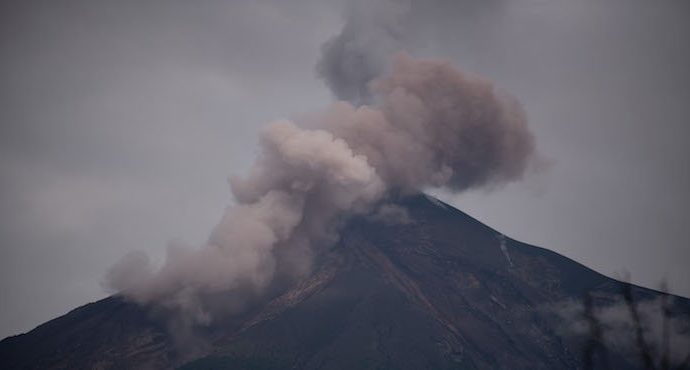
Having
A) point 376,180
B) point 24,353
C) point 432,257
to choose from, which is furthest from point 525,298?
point 24,353

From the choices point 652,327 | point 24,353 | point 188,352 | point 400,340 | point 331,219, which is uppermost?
point 331,219

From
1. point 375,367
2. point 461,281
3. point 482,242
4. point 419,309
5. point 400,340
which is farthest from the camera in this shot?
point 482,242

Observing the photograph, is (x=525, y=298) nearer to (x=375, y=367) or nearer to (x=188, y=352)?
(x=375, y=367)

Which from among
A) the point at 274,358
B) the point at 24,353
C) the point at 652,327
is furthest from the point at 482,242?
the point at 24,353

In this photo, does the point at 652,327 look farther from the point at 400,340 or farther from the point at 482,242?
the point at 400,340

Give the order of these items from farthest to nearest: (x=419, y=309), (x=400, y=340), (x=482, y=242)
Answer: (x=482, y=242), (x=419, y=309), (x=400, y=340)

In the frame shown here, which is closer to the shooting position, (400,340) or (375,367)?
(375,367)

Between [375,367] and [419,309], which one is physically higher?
[419,309]
